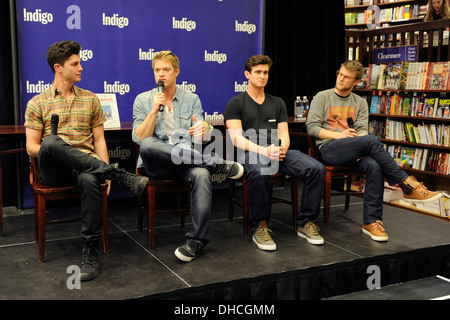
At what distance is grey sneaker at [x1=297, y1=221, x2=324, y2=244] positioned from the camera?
2.88 m

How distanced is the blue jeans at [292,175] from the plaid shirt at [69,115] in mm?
948

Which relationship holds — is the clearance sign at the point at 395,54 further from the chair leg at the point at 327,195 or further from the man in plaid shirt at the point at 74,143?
the man in plaid shirt at the point at 74,143

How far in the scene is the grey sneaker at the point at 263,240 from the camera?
2750mm

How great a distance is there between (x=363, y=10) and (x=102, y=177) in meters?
6.94

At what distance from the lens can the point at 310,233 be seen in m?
2.93

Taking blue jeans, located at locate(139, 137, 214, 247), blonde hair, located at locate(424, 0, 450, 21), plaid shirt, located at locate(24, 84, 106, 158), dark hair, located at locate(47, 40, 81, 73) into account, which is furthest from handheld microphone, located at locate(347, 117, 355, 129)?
blonde hair, located at locate(424, 0, 450, 21)

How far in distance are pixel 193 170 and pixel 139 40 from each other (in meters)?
→ 1.65

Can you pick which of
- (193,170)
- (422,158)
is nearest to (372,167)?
(193,170)

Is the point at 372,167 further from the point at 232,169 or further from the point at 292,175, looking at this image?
the point at 232,169

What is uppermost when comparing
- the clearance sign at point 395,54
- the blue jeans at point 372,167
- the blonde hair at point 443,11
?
the blonde hair at point 443,11

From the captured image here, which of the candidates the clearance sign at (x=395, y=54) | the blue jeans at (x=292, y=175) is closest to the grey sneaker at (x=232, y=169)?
the blue jeans at (x=292, y=175)

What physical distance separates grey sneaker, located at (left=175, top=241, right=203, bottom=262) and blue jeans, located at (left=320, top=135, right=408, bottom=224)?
1.21 metres

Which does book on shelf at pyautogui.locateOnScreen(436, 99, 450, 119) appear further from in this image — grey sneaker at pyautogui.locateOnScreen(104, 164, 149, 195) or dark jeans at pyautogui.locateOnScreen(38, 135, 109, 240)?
dark jeans at pyautogui.locateOnScreen(38, 135, 109, 240)
